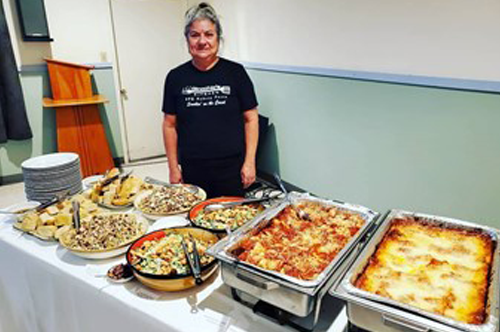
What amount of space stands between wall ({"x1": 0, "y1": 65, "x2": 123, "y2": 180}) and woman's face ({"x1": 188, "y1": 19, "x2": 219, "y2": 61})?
108 inches

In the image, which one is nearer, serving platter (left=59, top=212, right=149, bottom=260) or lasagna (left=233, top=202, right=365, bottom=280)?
lasagna (left=233, top=202, right=365, bottom=280)

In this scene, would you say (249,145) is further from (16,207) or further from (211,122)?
(16,207)

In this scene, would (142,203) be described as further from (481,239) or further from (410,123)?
(410,123)

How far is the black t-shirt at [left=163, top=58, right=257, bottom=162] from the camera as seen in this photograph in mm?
1811

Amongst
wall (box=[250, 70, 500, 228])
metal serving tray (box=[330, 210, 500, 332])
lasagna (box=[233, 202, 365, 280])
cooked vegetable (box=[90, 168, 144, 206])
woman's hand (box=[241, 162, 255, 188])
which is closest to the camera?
metal serving tray (box=[330, 210, 500, 332])

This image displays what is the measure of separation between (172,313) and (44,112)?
3.63 m

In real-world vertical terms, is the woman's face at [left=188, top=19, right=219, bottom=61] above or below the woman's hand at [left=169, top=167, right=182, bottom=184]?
above

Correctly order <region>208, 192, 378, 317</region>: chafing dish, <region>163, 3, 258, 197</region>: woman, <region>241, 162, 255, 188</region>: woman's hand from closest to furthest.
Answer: <region>208, 192, 378, 317</region>: chafing dish
<region>163, 3, 258, 197</region>: woman
<region>241, 162, 255, 188</region>: woman's hand

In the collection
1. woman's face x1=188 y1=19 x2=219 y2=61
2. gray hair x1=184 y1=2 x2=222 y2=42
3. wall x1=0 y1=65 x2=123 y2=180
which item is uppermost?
gray hair x1=184 y1=2 x2=222 y2=42

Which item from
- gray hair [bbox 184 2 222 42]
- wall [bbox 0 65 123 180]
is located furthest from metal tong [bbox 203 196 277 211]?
wall [bbox 0 65 123 180]

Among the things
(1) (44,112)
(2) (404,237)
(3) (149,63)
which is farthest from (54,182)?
(3) (149,63)

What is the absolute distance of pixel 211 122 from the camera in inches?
72.4

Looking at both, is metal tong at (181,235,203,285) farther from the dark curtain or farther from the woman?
the dark curtain

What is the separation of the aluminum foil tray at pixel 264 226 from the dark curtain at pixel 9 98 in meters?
3.39
